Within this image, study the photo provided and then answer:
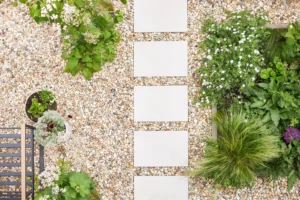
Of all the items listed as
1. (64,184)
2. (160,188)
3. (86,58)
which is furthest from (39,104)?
(160,188)

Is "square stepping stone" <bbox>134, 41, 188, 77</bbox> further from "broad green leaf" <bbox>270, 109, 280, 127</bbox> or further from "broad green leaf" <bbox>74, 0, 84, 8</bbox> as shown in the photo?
"broad green leaf" <bbox>270, 109, 280, 127</bbox>

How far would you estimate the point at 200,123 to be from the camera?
4176mm

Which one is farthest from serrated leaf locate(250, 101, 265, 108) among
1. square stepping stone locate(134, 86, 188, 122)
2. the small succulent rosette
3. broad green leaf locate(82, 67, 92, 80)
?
broad green leaf locate(82, 67, 92, 80)

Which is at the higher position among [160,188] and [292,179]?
[292,179]

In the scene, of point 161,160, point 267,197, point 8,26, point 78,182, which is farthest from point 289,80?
point 8,26

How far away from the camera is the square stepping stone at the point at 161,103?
4148 millimetres

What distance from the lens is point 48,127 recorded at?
405cm

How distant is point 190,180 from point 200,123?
2.14 ft

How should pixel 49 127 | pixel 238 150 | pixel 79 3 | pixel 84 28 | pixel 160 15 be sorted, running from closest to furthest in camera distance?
pixel 79 3 < pixel 84 28 < pixel 238 150 < pixel 49 127 < pixel 160 15

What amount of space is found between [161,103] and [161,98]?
6 centimetres

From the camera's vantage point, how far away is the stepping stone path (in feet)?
13.6

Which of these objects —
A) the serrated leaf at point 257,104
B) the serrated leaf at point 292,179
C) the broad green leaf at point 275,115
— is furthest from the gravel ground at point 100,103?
the broad green leaf at point 275,115

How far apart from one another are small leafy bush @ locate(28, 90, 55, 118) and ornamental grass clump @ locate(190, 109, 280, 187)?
5.81ft

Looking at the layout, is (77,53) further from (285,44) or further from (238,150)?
(285,44)
